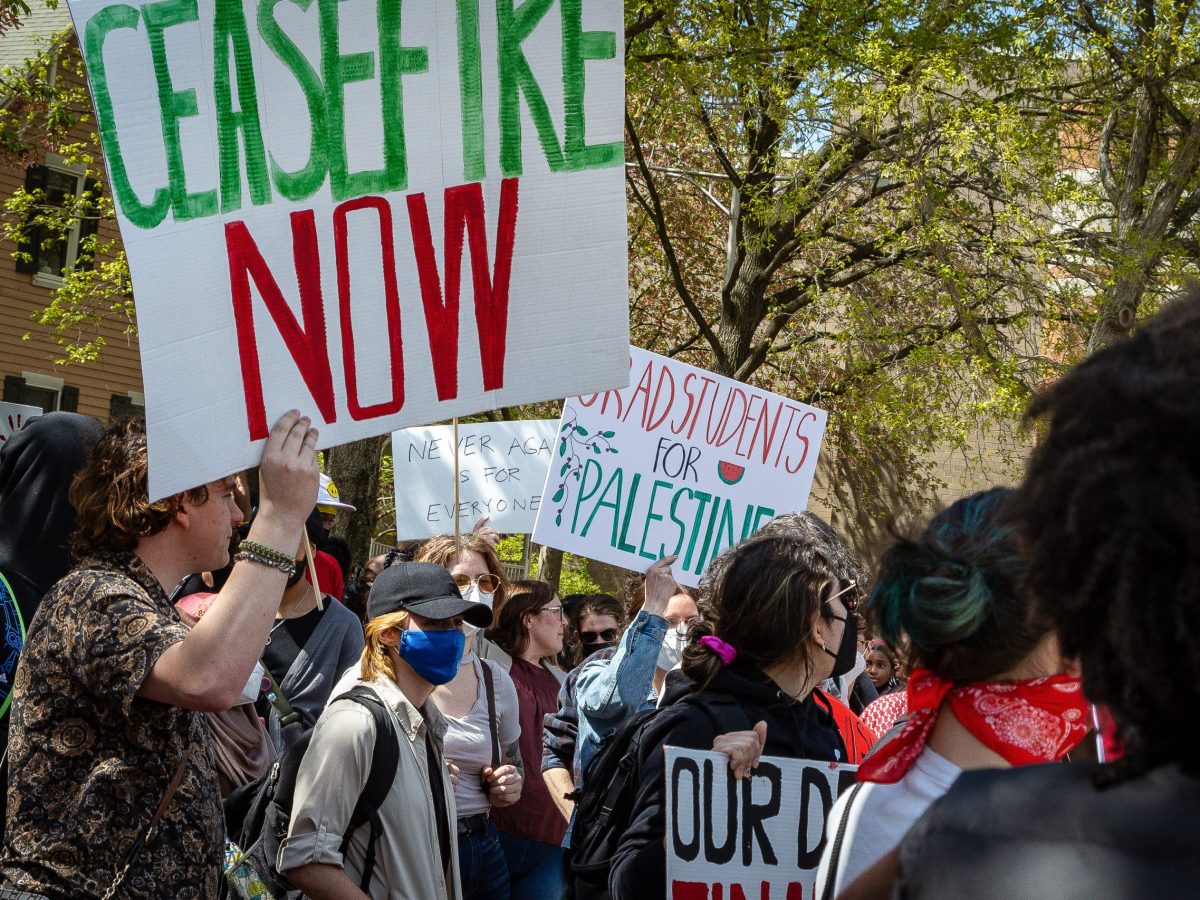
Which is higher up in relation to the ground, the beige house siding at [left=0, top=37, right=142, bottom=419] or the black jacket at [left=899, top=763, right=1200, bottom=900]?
the black jacket at [left=899, top=763, right=1200, bottom=900]

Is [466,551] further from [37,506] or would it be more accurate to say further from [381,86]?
[381,86]

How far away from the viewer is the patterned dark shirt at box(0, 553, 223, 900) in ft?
9.04

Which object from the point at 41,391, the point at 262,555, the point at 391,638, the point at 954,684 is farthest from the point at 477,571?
the point at 41,391

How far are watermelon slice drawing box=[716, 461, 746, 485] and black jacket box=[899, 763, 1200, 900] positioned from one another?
5.24 m

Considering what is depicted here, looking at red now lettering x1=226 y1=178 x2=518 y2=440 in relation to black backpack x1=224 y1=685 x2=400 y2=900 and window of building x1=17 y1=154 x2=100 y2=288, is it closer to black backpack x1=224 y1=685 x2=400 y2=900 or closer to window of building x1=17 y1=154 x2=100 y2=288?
black backpack x1=224 y1=685 x2=400 y2=900

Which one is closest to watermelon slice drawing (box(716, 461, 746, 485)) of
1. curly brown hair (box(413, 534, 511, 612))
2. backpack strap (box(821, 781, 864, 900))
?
curly brown hair (box(413, 534, 511, 612))

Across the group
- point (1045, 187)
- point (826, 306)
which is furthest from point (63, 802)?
point (826, 306)

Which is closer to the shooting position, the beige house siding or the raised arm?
the raised arm

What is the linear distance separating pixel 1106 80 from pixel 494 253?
36.0 feet

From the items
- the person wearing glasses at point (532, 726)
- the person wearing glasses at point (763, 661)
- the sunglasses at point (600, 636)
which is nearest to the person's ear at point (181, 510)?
the person wearing glasses at point (763, 661)

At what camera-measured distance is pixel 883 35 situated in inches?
487

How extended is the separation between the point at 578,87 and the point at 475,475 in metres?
6.40

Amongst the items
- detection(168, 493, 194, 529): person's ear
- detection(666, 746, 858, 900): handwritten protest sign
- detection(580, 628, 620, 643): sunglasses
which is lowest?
detection(580, 628, 620, 643): sunglasses

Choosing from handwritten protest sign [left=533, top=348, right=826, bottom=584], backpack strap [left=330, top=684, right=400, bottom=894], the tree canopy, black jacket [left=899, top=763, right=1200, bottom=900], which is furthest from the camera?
the tree canopy
